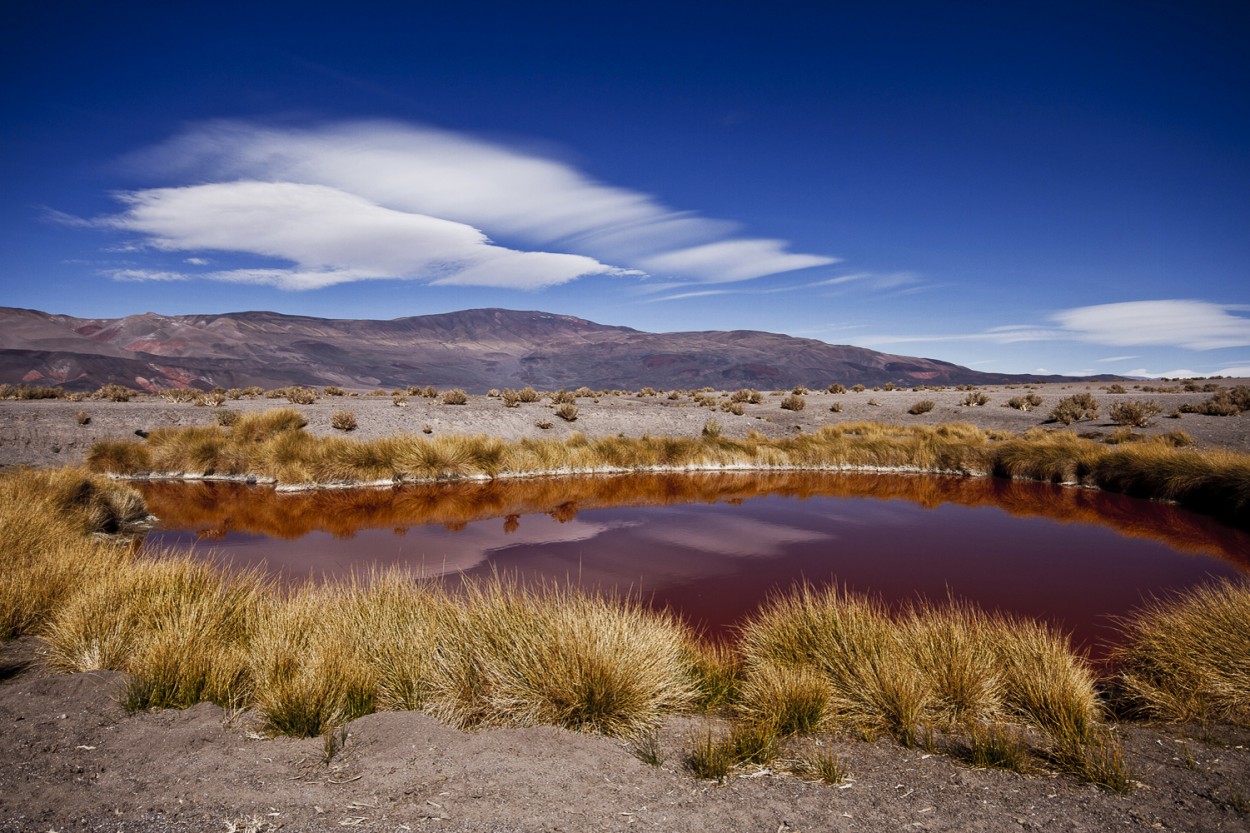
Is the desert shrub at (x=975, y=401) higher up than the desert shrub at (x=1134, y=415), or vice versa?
the desert shrub at (x=975, y=401)

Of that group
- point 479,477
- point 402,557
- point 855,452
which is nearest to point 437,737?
point 402,557

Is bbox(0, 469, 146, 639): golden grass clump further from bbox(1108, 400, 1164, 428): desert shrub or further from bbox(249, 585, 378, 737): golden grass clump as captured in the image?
bbox(1108, 400, 1164, 428): desert shrub

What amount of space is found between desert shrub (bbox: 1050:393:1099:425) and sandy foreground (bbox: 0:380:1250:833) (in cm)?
2398

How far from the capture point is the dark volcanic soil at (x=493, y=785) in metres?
3.00

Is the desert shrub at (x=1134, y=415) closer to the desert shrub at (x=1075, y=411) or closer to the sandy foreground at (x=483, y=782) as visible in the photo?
the desert shrub at (x=1075, y=411)

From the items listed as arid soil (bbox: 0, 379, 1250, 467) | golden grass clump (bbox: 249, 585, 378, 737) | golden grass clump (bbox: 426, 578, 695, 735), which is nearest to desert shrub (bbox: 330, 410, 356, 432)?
arid soil (bbox: 0, 379, 1250, 467)

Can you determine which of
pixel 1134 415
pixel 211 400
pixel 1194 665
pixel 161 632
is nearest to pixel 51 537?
pixel 161 632

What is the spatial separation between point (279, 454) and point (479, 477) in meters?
4.89

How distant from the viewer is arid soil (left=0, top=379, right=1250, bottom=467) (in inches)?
664

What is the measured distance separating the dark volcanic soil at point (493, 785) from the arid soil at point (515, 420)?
15800 mm

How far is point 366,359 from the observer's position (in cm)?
14200

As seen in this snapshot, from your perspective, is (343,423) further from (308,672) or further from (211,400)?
(308,672)

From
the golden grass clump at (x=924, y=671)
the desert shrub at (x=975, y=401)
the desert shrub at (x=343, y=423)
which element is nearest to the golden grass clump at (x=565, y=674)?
the golden grass clump at (x=924, y=671)

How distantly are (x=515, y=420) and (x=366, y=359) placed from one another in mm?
133720
